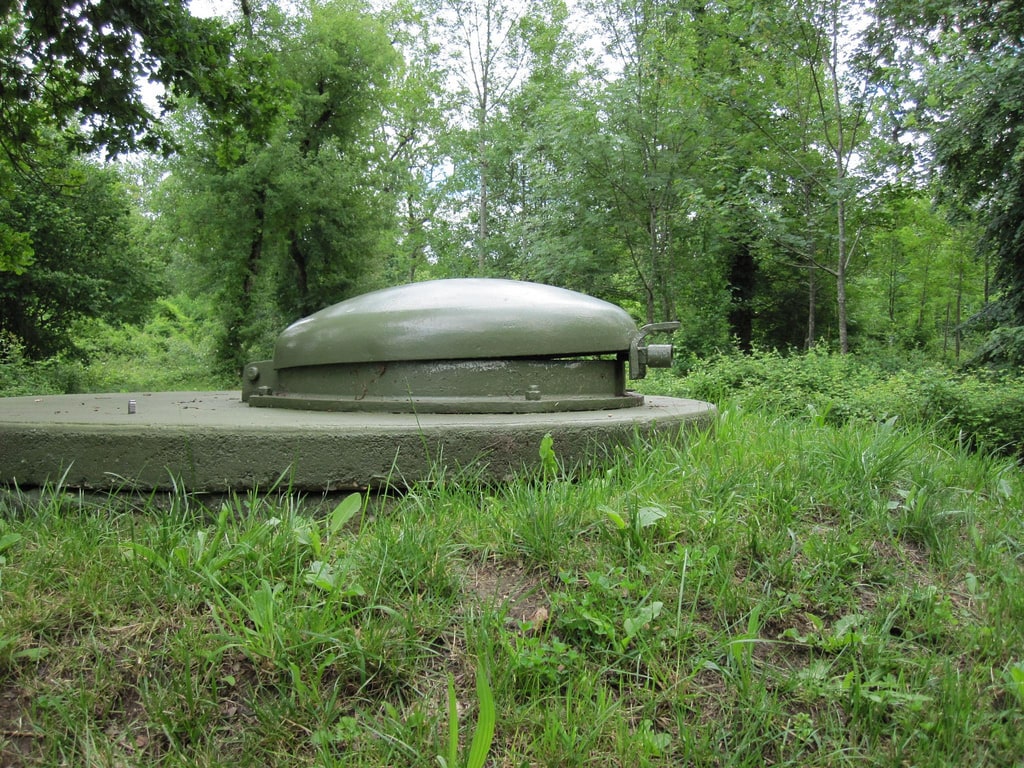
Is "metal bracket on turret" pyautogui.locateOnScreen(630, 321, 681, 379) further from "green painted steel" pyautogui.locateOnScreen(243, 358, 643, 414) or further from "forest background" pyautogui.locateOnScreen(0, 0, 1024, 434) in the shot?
"forest background" pyautogui.locateOnScreen(0, 0, 1024, 434)

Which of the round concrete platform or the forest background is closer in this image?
the round concrete platform

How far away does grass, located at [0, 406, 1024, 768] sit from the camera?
4.84 ft

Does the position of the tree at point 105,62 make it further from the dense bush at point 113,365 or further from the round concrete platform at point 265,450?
the dense bush at point 113,365

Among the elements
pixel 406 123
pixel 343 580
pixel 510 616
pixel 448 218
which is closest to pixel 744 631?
A: pixel 510 616

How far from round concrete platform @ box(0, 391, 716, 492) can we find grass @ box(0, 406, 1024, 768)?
102mm

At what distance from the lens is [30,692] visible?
159cm

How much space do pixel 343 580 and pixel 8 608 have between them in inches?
33.7

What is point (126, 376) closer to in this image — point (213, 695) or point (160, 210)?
point (160, 210)

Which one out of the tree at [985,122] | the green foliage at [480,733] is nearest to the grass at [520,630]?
the green foliage at [480,733]

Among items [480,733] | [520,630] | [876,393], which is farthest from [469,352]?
[876,393]

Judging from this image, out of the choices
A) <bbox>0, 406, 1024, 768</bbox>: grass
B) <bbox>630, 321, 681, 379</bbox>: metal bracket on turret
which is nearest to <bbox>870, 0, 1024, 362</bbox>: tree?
<bbox>630, 321, 681, 379</bbox>: metal bracket on turret

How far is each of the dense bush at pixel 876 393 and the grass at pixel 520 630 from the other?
2.32m

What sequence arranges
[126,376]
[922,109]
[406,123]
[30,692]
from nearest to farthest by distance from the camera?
[30,692], [922,109], [126,376], [406,123]

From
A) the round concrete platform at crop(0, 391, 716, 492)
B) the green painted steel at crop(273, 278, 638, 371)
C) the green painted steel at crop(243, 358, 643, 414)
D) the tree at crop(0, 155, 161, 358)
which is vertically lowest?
the round concrete platform at crop(0, 391, 716, 492)
